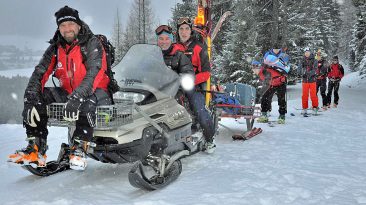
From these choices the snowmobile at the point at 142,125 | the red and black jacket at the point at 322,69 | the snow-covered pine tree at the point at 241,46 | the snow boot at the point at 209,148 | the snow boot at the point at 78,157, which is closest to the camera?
the snow boot at the point at 78,157

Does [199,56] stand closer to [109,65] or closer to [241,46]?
[109,65]

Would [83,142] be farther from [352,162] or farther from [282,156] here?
[352,162]

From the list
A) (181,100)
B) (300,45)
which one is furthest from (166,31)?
(300,45)

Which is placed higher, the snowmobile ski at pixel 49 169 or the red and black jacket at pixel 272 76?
the red and black jacket at pixel 272 76

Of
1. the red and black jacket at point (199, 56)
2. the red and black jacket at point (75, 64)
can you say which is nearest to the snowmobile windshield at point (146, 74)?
the red and black jacket at point (75, 64)

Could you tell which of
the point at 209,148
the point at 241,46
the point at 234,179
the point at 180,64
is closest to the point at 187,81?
the point at 180,64

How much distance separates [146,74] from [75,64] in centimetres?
98

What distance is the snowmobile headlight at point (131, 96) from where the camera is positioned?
4.62 meters

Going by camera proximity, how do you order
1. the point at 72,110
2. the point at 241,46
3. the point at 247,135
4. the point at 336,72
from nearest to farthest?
the point at 72,110
the point at 247,135
the point at 336,72
the point at 241,46

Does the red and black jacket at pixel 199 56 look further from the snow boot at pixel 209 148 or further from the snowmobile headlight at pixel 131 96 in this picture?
the snowmobile headlight at pixel 131 96

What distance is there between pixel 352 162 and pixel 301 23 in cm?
2018

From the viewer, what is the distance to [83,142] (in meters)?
3.95

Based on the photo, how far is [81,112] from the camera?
3.89 m

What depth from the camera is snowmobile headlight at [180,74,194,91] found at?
18.2 ft
